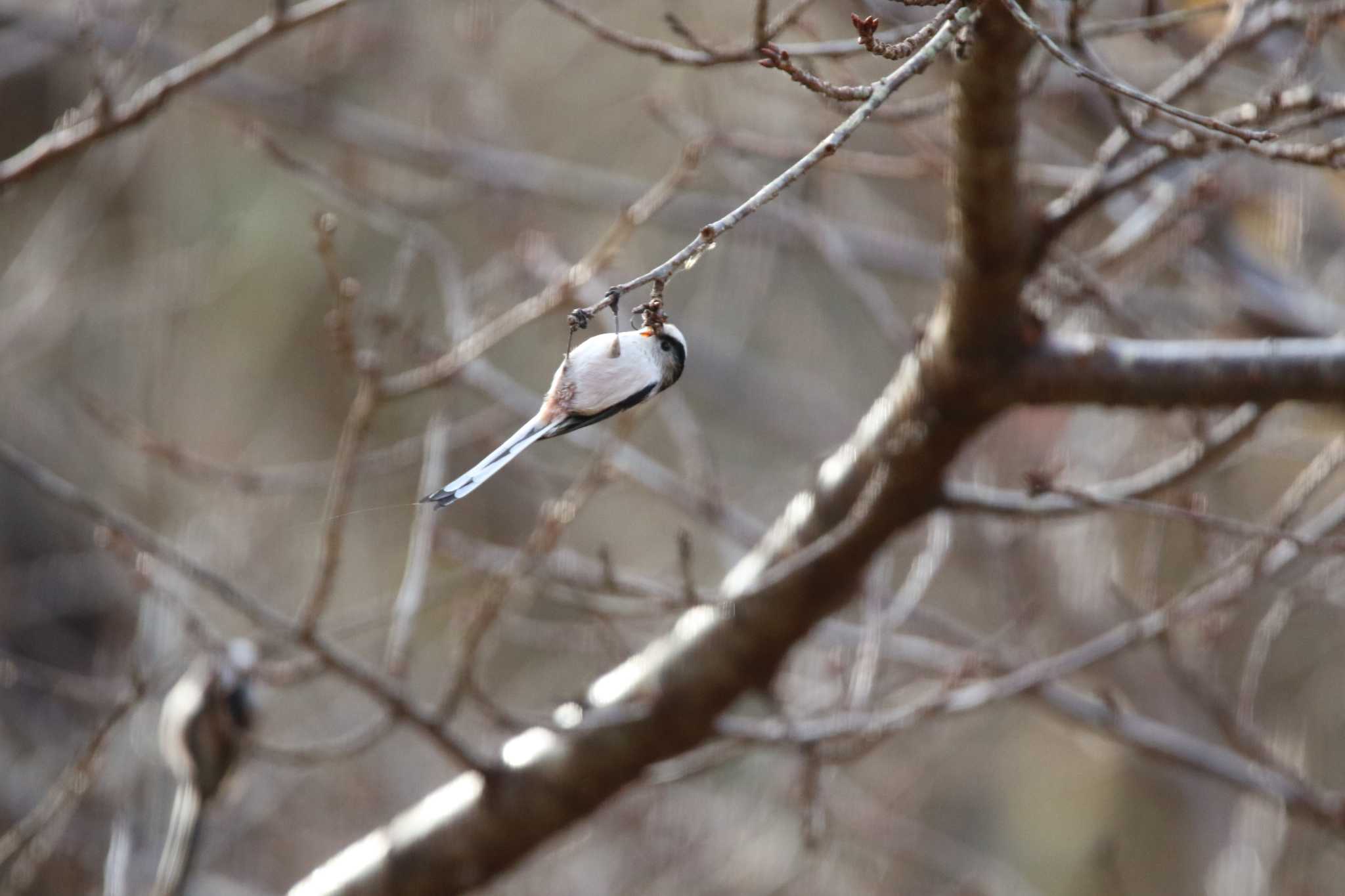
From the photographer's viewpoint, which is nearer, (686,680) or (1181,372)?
(1181,372)

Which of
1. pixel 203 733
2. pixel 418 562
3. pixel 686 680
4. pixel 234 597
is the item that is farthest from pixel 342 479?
pixel 686 680

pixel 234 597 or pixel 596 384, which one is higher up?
pixel 234 597

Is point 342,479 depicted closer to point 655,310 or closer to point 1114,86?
point 655,310

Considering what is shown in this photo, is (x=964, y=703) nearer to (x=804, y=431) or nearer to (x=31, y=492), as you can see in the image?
(x=804, y=431)

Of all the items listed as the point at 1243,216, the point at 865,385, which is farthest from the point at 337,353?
the point at 865,385

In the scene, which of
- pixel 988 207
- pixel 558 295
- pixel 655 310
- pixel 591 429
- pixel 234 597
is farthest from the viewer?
pixel 591 429

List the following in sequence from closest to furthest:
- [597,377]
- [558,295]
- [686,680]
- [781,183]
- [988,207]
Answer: [781,183] < [597,377] < [988,207] < [558,295] < [686,680]

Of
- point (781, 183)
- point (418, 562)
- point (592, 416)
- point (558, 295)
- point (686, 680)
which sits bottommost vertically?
point (781, 183)

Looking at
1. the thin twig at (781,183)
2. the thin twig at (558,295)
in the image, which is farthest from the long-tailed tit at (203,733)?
the thin twig at (781,183)
